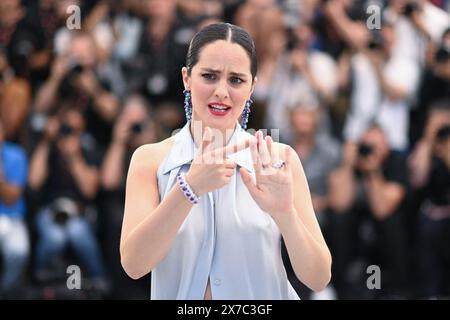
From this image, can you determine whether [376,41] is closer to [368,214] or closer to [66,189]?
[368,214]

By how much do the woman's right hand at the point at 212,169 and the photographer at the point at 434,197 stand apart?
10.6 feet

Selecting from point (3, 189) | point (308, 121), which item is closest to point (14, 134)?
point (3, 189)

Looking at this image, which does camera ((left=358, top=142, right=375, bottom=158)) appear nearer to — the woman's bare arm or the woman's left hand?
the woman's bare arm

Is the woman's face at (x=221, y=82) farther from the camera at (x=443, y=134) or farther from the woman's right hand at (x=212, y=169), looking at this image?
the camera at (x=443, y=134)

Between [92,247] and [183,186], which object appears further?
[92,247]

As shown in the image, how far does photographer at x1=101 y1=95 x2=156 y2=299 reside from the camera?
18.1ft

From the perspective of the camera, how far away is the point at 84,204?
570 centimetres

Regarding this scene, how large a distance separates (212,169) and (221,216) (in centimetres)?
24

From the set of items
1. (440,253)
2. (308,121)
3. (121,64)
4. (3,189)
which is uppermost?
(121,64)

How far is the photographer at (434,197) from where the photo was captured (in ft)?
17.7

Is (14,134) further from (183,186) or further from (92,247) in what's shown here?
(183,186)

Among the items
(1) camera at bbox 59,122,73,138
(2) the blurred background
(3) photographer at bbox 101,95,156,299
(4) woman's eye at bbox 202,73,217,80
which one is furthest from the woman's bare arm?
(1) camera at bbox 59,122,73,138

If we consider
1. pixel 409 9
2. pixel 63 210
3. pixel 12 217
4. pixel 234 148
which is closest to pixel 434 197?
pixel 409 9

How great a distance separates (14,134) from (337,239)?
2.16 metres
